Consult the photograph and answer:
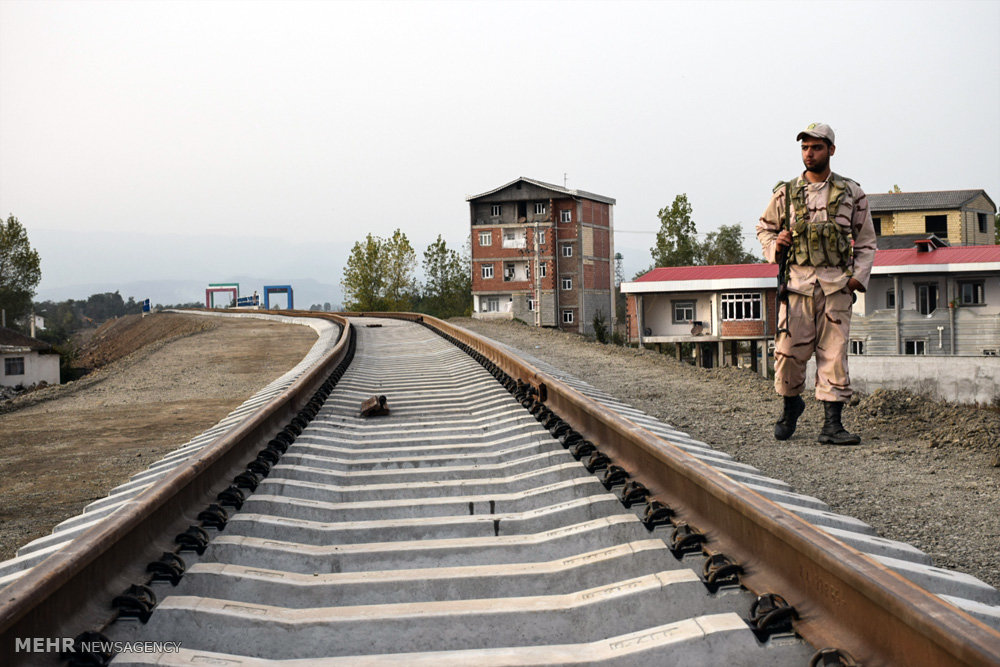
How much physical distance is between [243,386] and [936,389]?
A: 20715 millimetres

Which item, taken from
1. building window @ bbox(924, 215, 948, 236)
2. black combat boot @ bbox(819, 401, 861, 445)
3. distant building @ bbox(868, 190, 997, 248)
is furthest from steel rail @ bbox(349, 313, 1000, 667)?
building window @ bbox(924, 215, 948, 236)

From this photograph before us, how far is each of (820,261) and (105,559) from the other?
14.2 ft

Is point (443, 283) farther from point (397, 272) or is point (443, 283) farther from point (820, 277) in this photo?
point (820, 277)

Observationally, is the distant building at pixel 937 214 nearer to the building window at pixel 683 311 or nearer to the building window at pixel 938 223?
the building window at pixel 938 223

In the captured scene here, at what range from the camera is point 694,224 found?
7138cm

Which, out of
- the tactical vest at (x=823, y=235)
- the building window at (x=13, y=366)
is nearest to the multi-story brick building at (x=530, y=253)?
the building window at (x=13, y=366)

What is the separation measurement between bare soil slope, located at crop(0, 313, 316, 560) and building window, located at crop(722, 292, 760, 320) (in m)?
28.5

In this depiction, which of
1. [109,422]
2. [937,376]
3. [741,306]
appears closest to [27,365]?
[109,422]

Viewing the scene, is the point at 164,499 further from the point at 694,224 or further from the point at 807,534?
the point at 694,224

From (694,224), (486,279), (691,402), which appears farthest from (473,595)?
(694,224)

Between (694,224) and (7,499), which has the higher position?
(694,224)

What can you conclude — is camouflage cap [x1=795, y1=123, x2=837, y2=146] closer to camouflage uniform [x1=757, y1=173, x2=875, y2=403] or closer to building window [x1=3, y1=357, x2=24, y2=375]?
camouflage uniform [x1=757, y1=173, x2=875, y2=403]

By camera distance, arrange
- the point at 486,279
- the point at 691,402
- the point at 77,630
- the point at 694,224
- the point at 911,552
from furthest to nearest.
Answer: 1. the point at 694,224
2. the point at 486,279
3. the point at 691,402
4. the point at 911,552
5. the point at 77,630

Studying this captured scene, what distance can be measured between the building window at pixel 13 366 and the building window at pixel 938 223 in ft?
170
